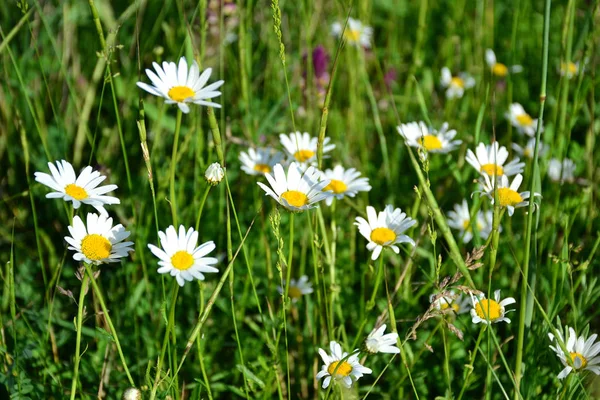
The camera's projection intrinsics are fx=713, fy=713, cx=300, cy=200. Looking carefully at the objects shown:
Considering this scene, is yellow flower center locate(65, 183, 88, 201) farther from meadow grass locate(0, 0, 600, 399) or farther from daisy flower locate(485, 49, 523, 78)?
daisy flower locate(485, 49, 523, 78)

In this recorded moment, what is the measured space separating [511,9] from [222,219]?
1869mm

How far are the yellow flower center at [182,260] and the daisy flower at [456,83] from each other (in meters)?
1.55

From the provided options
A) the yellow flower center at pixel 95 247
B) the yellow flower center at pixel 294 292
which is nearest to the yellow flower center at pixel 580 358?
the yellow flower center at pixel 294 292

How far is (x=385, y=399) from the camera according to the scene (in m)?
1.58

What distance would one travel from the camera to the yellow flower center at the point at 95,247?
50.6 inches

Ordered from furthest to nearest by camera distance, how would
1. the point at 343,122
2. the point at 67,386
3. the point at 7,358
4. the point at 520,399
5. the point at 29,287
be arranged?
the point at 343,122 → the point at 29,287 → the point at 67,386 → the point at 7,358 → the point at 520,399

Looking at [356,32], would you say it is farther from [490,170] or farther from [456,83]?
[490,170]

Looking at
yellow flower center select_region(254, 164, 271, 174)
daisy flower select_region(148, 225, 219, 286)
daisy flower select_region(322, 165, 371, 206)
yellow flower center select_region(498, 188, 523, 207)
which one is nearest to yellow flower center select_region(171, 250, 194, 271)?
daisy flower select_region(148, 225, 219, 286)

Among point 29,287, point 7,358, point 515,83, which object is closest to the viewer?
point 7,358

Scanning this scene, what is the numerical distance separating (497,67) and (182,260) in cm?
183

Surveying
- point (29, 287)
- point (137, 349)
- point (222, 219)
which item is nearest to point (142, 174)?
point (222, 219)

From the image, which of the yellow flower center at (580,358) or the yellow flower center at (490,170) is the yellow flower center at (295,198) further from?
the yellow flower center at (580,358)

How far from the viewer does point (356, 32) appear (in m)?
2.78

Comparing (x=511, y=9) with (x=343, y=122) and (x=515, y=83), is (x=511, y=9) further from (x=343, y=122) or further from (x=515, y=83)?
(x=343, y=122)
